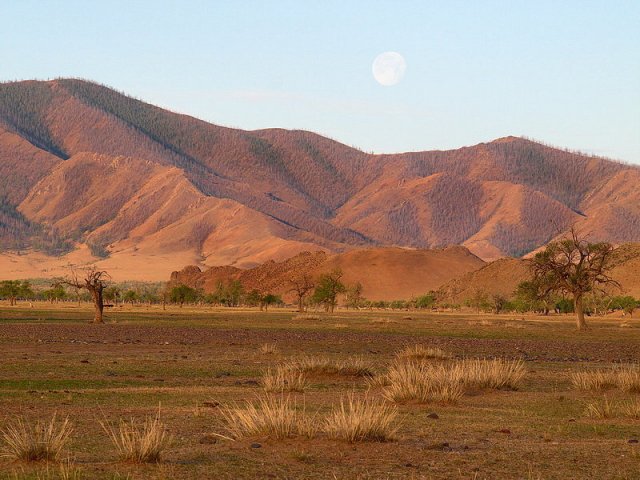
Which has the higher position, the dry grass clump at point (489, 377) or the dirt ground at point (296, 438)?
the dry grass clump at point (489, 377)

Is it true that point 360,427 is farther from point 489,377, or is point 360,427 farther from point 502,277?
point 502,277

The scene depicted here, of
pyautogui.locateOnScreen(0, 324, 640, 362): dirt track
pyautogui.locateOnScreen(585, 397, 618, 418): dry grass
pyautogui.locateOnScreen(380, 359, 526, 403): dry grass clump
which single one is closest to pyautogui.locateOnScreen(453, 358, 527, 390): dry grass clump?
pyautogui.locateOnScreen(380, 359, 526, 403): dry grass clump

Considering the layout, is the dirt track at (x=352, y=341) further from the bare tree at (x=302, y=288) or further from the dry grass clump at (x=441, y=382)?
the bare tree at (x=302, y=288)

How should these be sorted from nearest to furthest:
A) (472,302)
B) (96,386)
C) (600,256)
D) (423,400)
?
(423,400) < (96,386) < (600,256) < (472,302)

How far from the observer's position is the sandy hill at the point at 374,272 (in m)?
180

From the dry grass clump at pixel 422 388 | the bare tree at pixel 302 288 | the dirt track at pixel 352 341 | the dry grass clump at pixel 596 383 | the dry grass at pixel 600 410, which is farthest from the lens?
the bare tree at pixel 302 288

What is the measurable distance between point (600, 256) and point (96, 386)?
46.4 meters

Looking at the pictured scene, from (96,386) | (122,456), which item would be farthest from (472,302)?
(122,456)

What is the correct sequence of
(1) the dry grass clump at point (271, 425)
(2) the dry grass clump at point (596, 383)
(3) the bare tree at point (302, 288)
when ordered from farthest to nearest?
1. (3) the bare tree at point (302, 288)
2. (2) the dry grass clump at point (596, 383)
3. (1) the dry grass clump at point (271, 425)

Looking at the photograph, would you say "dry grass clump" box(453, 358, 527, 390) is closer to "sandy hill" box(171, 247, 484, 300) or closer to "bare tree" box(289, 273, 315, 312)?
"bare tree" box(289, 273, 315, 312)

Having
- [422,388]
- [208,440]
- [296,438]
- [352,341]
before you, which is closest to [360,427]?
[296,438]

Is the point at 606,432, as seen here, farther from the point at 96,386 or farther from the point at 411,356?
the point at 411,356

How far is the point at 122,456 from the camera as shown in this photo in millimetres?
11328

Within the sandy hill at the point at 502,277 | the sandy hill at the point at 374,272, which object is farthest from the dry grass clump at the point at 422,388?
the sandy hill at the point at 374,272
